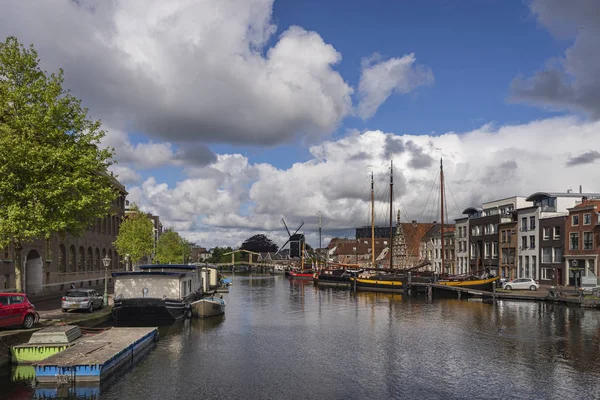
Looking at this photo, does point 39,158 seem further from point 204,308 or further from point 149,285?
point 204,308

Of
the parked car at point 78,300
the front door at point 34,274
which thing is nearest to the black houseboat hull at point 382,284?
the front door at point 34,274

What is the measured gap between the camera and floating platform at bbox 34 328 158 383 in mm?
21484

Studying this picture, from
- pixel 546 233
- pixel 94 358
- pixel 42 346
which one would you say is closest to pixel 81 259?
pixel 42 346

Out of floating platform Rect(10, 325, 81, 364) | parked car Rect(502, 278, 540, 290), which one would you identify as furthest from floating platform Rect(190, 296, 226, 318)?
parked car Rect(502, 278, 540, 290)

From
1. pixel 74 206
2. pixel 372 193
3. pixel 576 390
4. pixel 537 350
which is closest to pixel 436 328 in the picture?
pixel 537 350

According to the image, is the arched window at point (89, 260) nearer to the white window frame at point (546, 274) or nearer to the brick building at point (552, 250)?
the brick building at point (552, 250)

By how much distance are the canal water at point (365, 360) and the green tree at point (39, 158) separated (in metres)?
9.39

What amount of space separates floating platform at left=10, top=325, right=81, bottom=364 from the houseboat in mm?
12658

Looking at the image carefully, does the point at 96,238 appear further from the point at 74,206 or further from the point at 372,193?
the point at 372,193

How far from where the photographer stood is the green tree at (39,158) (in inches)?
1148

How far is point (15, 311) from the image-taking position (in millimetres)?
Answer: 27359

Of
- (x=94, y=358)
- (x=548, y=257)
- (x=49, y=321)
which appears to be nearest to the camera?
(x=94, y=358)

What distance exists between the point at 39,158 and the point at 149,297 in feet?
49.7

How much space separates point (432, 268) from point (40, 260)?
271 ft
